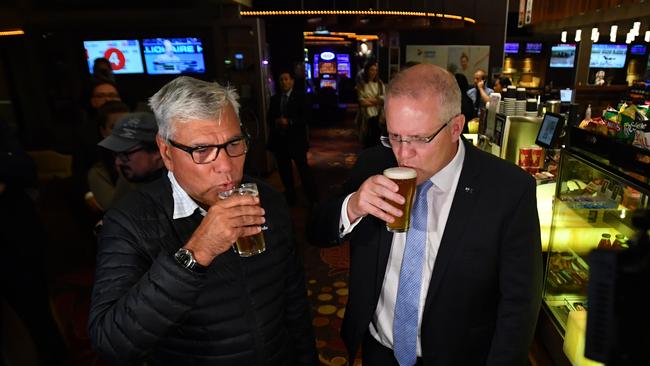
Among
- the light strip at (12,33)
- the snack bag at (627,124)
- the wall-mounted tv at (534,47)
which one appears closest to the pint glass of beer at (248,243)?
the snack bag at (627,124)

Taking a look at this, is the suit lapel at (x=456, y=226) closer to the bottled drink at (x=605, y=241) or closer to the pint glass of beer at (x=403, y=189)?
the pint glass of beer at (x=403, y=189)

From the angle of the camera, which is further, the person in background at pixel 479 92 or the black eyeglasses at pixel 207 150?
the person in background at pixel 479 92

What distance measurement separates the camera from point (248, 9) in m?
8.20

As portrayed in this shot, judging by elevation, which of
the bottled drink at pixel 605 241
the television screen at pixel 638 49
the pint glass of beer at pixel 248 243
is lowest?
the bottled drink at pixel 605 241

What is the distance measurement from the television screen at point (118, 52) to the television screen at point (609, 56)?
11.6 m

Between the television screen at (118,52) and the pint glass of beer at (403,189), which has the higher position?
the television screen at (118,52)

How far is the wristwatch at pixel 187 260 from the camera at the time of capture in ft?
3.66

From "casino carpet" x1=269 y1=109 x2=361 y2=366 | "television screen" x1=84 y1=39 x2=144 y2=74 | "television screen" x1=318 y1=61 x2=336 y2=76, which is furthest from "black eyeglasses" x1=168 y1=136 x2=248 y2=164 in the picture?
"television screen" x1=318 y1=61 x2=336 y2=76

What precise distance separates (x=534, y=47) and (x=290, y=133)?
13.7 m

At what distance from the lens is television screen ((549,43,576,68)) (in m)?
→ 15.5

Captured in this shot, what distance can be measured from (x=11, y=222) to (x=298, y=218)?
143 inches

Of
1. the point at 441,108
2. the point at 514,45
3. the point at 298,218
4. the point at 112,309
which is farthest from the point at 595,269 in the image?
the point at 514,45

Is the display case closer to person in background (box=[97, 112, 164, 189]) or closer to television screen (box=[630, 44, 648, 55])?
person in background (box=[97, 112, 164, 189])

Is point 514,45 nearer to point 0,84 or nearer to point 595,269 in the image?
point 0,84
